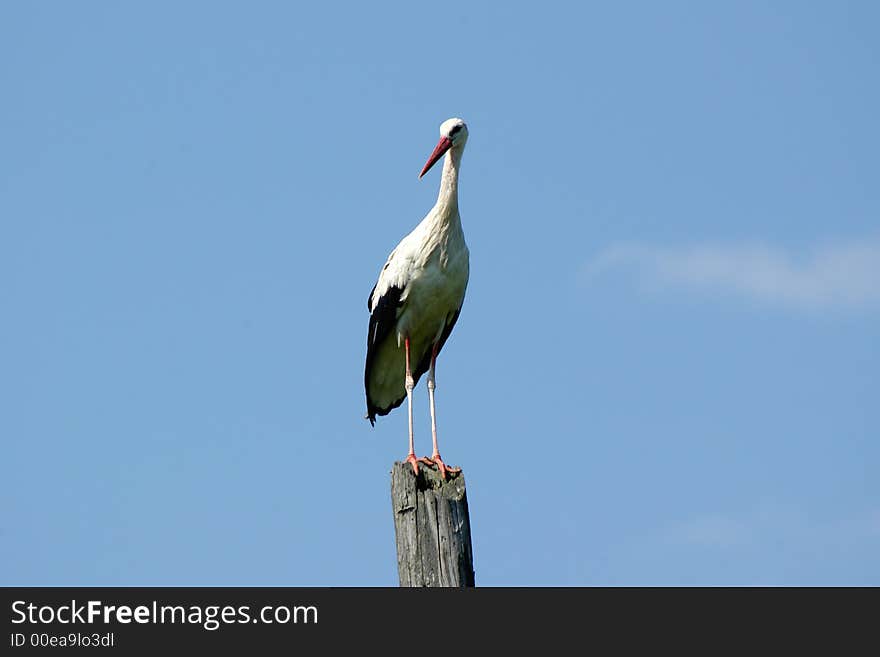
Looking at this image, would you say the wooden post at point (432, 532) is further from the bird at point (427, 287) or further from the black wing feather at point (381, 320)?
the black wing feather at point (381, 320)

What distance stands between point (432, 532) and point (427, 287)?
398 centimetres

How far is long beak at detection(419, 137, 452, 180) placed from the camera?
36.8 ft

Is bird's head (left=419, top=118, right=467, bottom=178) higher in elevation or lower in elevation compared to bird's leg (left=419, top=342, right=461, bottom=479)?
higher

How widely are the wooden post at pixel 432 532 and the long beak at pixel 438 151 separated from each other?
13.3 feet

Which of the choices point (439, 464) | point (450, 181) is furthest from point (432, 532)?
point (450, 181)

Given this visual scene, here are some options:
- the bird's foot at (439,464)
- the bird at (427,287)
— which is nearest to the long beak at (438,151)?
the bird at (427,287)

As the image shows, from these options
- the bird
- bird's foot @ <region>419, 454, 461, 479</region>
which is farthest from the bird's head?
bird's foot @ <region>419, 454, 461, 479</region>

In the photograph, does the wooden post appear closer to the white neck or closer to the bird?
the bird

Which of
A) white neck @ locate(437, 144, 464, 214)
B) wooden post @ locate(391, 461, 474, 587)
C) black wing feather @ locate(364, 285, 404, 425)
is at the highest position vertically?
white neck @ locate(437, 144, 464, 214)

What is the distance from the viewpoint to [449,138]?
1129cm

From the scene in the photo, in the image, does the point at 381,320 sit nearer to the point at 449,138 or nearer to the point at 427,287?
the point at 427,287

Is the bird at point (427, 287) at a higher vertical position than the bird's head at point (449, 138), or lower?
lower

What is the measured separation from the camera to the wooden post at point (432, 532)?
722cm
